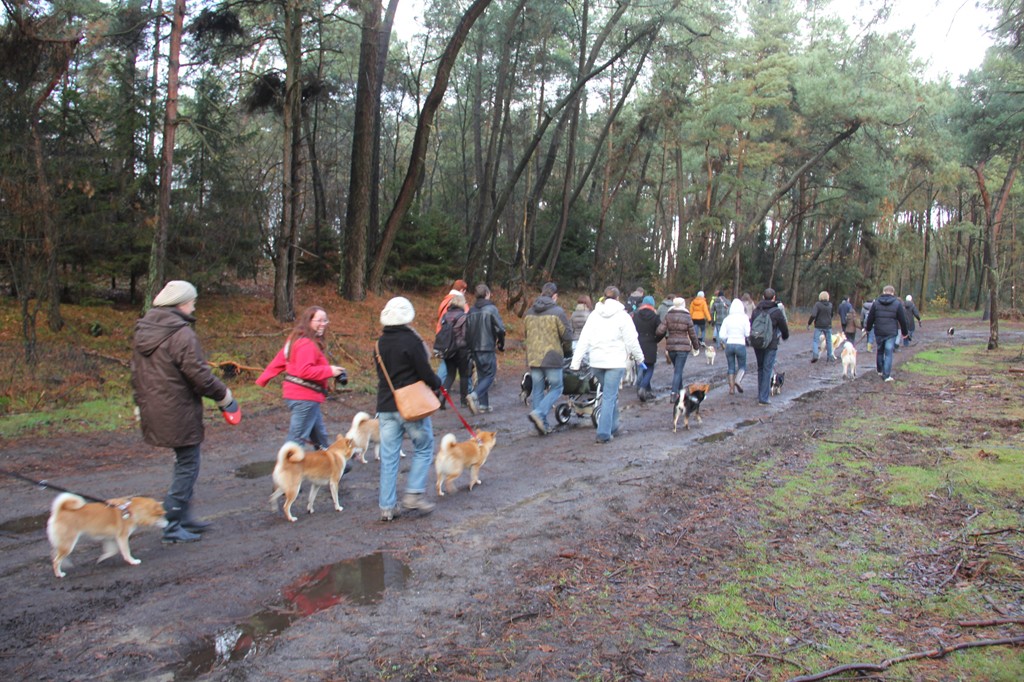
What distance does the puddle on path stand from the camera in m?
3.96

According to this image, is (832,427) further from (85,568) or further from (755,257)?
(755,257)

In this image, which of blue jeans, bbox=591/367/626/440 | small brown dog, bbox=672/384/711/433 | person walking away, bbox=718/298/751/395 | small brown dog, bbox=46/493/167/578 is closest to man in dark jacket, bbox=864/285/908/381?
person walking away, bbox=718/298/751/395

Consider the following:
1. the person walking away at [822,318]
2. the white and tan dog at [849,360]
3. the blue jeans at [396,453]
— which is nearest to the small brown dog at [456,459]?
the blue jeans at [396,453]

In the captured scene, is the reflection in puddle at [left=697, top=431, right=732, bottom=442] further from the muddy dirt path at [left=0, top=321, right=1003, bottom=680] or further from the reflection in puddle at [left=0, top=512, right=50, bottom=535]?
the reflection in puddle at [left=0, top=512, right=50, bottom=535]

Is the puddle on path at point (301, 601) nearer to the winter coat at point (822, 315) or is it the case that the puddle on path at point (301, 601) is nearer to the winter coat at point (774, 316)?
the winter coat at point (774, 316)

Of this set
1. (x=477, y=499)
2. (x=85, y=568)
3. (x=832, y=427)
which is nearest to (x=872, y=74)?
(x=832, y=427)

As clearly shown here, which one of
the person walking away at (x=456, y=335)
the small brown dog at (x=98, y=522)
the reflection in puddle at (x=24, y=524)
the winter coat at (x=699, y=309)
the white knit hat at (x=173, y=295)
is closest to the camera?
the small brown dog at (x=98, y=522)

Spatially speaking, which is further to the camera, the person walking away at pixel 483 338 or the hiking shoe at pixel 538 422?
the person walking away at pixel 483 338

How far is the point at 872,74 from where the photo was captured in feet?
36.0

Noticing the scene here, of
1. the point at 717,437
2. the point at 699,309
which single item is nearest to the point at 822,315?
the point at 699,309

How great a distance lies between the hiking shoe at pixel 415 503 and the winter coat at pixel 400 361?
0.84m

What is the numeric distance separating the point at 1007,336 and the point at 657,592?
33.1m

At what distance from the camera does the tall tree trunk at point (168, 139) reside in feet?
39.8

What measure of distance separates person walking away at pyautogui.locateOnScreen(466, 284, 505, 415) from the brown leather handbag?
5.36 m
